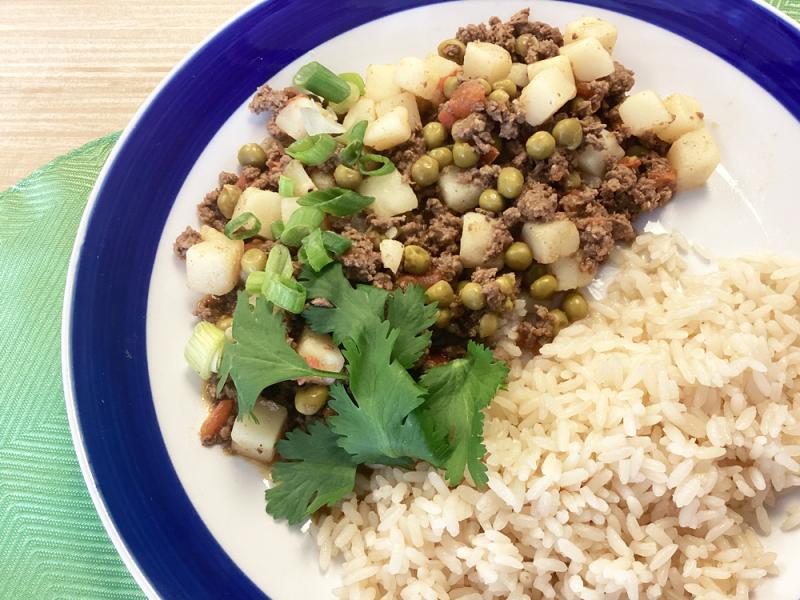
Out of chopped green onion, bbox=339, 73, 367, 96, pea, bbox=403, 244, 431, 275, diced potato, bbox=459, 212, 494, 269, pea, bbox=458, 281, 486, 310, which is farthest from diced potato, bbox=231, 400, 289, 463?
chopped green onion, bbox=339, 73, 367, 96

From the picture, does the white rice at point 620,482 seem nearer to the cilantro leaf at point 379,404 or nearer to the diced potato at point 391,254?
the cilantro leaf at point 379,404

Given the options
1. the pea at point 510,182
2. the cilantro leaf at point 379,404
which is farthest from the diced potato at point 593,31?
the cilantro leaf at point 379,404

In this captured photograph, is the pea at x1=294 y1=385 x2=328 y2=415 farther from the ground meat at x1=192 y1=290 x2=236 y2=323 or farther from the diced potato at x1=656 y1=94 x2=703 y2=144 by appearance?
the diced potato at x1=656 y1=94 x2=703 y2=144

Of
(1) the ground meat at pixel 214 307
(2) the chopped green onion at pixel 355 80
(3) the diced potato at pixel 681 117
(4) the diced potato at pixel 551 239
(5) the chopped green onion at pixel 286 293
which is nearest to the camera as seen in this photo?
(5) the chopped green onion at pixel 286 293

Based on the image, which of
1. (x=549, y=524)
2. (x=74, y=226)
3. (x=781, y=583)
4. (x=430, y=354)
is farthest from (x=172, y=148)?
(x=781, y=583)

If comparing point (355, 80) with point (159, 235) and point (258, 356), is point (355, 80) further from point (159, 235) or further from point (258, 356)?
point (258, 356)
